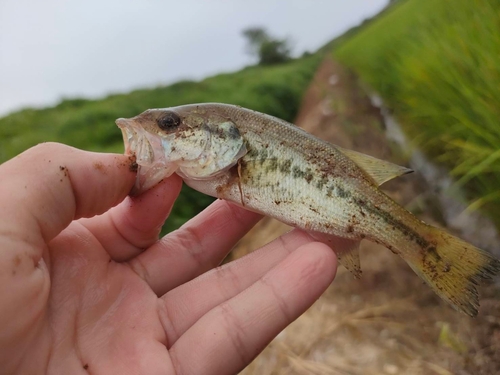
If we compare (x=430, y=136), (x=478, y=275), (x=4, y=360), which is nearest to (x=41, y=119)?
(x=430, y=136)

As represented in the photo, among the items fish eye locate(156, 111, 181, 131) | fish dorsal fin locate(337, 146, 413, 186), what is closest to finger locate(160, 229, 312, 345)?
fish dorsal fin locate(337, 146, 413, 186)

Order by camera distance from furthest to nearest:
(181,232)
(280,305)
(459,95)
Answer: (459,95) < (181,232) < (280,305)

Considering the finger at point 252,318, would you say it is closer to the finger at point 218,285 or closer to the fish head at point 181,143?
the finger at point 218,285

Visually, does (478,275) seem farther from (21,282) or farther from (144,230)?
(21,282)

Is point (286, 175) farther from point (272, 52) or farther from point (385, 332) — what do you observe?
point (272, 52)

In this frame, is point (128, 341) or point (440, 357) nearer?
point (128, 341)

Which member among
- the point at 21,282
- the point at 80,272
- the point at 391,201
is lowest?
the point at 391,201

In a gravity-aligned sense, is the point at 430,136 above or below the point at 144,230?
below
